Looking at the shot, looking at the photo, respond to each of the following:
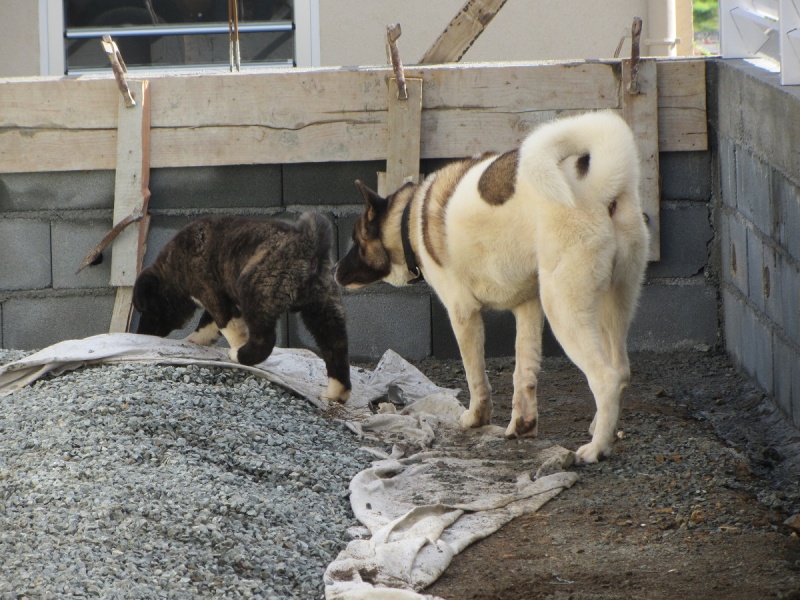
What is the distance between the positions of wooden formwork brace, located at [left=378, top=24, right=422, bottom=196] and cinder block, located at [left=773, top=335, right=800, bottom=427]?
2.52m

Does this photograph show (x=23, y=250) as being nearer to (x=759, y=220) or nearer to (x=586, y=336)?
(x=586, y=336)

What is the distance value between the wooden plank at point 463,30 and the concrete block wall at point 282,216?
91cm

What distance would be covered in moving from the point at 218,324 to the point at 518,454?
1.97 meters

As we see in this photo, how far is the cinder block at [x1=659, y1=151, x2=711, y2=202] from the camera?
277 inches

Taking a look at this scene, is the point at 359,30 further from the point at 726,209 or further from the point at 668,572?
the point at 668,572

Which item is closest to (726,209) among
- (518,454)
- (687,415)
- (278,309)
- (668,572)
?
(687,415)

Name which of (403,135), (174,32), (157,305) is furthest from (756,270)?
(174,32)

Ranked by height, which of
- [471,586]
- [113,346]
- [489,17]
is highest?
[489,17]

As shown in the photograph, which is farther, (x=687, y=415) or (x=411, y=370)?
(x=411, y=370)

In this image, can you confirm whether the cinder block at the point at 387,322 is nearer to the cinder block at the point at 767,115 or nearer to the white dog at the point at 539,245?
the white dog at the point at 539,245

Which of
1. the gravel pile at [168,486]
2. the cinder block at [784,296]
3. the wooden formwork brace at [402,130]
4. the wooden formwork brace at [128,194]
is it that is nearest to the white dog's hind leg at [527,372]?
the gravel pile at [168,486]

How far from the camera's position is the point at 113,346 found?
236 inches

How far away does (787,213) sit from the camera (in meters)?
5.23

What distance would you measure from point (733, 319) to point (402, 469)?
9.27 feet
